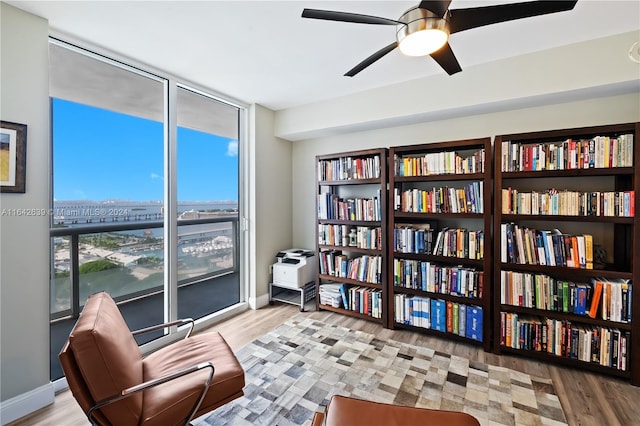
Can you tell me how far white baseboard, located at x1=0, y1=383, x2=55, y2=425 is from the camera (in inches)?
67.0

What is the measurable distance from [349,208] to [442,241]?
1073 mm

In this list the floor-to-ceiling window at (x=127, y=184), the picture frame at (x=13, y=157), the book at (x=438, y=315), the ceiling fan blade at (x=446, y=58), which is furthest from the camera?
the book at (x=438, y=315)

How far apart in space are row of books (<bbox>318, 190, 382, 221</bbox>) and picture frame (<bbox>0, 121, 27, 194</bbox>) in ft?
8.31

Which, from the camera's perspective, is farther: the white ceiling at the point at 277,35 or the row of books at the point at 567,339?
the row of books at the point at 567,339

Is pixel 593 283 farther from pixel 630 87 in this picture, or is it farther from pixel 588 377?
pixel 630 87

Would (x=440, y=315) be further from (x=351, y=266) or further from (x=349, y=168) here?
(x=349, y=168)

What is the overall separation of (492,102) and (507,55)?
15.1 inches

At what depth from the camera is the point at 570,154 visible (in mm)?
2176

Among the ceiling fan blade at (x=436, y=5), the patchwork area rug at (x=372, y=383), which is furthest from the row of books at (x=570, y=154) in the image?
the patchwork area rug at (x=372, y=383)

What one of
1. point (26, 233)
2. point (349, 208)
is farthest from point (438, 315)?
point (26, 233)

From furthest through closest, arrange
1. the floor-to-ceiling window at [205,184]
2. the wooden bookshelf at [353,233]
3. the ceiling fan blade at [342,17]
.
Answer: the floor-to-ceiling window at [205,184], the wooden bookshelf at [353,233], the ceiling fan blade at [342,17]

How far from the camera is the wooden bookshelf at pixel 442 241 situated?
2.52 meters

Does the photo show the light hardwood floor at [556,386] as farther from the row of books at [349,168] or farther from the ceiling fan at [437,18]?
Answer: the ceiling fan at [437,18]

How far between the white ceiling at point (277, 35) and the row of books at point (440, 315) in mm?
2270
